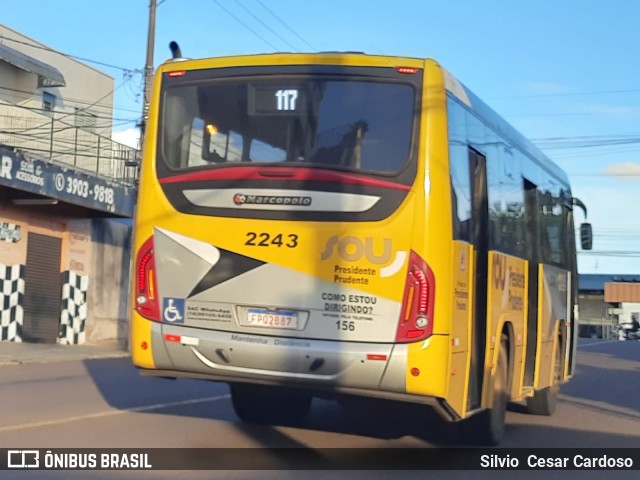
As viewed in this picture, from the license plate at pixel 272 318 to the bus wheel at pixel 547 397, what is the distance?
580 cm

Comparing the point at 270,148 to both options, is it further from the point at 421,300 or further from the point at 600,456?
the point at 600,456

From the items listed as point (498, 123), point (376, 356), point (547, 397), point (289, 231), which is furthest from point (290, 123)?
point (547, 397)

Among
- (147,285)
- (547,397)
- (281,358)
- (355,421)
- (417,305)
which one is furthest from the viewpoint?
(547,397)

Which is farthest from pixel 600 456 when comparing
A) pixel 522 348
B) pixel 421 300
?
pixel 421 300

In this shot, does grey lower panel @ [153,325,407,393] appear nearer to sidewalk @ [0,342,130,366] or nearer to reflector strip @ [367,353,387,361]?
reflector strip @ [367,353,387,361]

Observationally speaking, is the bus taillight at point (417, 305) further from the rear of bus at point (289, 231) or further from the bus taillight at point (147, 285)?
the bus taillight at point (147, 285)

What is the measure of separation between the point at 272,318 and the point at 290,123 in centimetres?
168

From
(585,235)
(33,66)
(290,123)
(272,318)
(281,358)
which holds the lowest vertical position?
(281,358)

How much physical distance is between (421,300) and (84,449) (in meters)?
3.25

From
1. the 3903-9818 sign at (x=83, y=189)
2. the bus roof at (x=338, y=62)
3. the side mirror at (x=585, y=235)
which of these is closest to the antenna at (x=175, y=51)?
the bus roof at (x=338, y=62)

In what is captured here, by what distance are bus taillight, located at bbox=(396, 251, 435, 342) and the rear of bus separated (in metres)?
0.01

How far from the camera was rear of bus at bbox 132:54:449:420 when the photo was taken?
7906 millimetres

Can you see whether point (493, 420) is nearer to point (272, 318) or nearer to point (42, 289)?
point (272, 318)

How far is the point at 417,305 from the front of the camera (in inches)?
309
